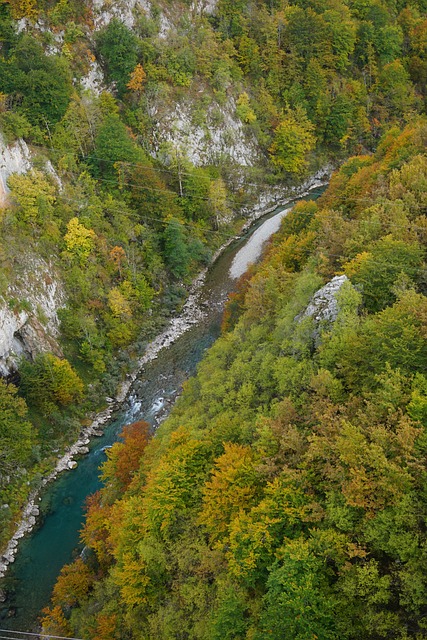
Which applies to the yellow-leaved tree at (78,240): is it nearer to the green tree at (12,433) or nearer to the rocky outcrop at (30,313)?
the rocky outcrop at (30,313)

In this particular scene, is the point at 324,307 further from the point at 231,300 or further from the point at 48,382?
the point at 48,382

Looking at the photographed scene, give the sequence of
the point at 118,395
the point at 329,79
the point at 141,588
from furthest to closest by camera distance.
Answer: the point at 329,79, the point at 118,395, the point at 141,588

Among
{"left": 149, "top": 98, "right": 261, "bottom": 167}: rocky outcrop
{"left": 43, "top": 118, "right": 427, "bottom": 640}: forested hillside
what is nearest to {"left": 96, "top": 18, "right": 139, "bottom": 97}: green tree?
{"left": 149, "top": 98, "right": 261, "bottom": 167}: rocky outcrop

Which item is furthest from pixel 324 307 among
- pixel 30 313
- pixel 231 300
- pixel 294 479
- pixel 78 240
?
pixel 78 240

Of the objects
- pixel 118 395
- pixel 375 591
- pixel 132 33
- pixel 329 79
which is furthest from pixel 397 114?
pixel 375 591

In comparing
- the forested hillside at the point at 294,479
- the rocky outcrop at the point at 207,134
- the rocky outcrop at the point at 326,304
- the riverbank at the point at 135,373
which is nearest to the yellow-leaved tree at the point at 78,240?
the riverbank at the point at 135,373

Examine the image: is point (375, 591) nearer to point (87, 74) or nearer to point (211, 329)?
point (211, 329)
